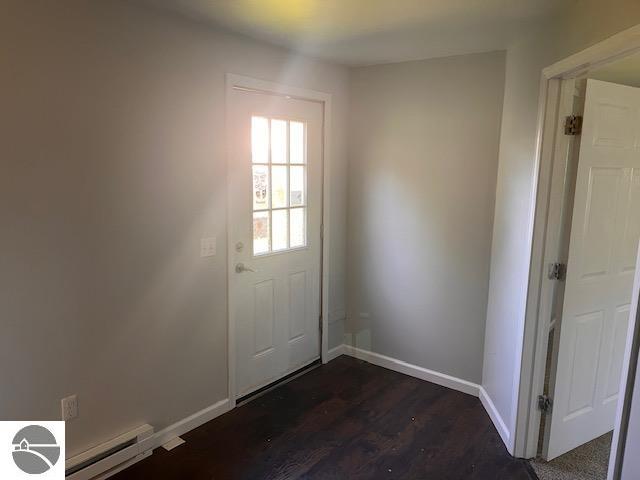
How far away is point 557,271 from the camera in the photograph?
2256 millimetres

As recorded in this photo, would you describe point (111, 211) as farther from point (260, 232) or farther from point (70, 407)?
point (260, 232)

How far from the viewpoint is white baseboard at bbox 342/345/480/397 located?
123 inches

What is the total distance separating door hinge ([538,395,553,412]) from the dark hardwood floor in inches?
12.0

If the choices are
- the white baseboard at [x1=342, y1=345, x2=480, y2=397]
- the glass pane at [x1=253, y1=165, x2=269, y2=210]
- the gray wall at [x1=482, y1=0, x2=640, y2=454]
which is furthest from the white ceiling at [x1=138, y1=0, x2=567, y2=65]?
the white baseboard at [x1=342, y1=345, x2=480, y2=397]

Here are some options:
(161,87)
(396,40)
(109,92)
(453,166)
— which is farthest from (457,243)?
(109,92)

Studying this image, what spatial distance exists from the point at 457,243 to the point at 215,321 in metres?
1.65

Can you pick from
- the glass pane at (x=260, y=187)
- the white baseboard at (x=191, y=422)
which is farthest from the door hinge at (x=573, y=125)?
the white baseboard at (x=191, y=422)

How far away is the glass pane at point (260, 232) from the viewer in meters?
2.91

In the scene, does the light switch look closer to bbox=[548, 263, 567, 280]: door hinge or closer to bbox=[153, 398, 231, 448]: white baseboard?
bbox=[153, 398, 231, 448]: white baseboard

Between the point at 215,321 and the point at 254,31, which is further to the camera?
the point at 215,321

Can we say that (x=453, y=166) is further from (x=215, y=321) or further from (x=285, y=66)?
(x=215, y=321)

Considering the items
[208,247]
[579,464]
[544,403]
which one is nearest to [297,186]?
[208,247]

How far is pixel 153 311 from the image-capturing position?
236cm

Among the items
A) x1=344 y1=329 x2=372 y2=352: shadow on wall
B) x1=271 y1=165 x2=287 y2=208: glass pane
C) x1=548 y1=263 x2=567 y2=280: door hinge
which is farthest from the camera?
x1=344 y1=329 x2=372 y2=352: shadow on wall
